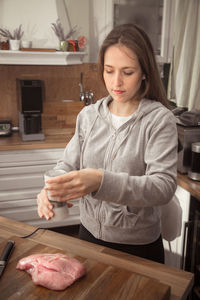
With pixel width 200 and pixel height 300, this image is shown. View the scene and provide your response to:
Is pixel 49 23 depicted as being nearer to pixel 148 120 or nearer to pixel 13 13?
pixel 13 13

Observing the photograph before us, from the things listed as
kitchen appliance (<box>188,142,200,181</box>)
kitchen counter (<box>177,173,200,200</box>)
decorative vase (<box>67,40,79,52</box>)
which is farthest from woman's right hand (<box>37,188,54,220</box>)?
→ decorative vase (<box>67,40,79,52</box>)

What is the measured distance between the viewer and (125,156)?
1158 millimetres

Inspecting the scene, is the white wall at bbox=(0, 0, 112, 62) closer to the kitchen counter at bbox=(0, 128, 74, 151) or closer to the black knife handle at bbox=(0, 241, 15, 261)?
the kitchen counter at bbox=(0, 128, 74, 151)

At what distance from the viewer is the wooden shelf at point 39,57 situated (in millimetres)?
2844

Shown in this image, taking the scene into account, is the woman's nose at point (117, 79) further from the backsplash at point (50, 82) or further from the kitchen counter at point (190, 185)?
the backsplash at point (50, 82)

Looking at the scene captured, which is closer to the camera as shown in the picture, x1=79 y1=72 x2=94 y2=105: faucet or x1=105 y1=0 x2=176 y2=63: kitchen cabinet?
x1=105 y1=0 x2=176 y2=63: kitchen cabinet

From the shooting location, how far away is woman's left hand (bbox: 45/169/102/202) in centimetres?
92

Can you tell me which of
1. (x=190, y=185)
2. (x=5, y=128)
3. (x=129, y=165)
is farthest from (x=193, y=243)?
(x=5, y=128)

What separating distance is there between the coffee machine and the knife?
182cm

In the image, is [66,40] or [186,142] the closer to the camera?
[186,142]

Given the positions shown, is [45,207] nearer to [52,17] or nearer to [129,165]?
[129,165]

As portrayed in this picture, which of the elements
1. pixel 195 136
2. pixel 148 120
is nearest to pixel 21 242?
pixel 148 120

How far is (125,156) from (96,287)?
1.50 feet

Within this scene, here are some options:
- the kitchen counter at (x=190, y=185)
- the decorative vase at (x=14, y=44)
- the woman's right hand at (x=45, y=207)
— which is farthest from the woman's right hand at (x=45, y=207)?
the decorative vase at (x=14, y=44)
